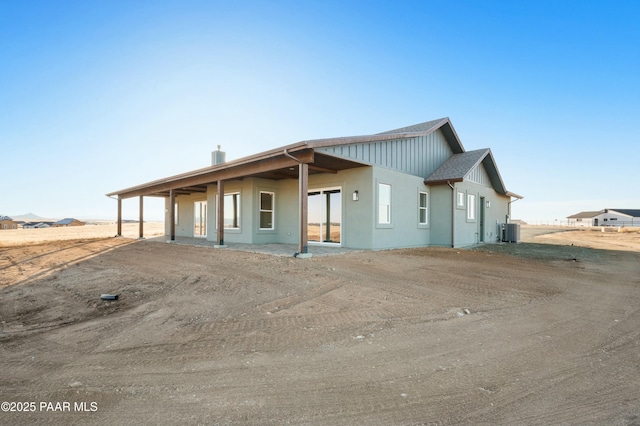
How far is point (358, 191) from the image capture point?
10.4 m

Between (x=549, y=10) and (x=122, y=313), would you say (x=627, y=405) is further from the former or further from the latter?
(x=549, y=10)

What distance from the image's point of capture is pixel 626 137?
66.6ft

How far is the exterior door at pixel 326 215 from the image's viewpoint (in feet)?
36.8

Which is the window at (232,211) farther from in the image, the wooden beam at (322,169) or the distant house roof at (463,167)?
the distant house roof at (463,167)

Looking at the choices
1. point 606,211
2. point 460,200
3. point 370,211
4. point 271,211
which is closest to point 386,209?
point 370,211

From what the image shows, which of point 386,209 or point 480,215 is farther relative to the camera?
point 480,215

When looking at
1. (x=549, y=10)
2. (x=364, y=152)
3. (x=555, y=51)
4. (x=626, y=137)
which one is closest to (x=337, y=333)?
(x=364, y=152)

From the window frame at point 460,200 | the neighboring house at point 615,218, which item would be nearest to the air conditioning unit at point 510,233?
the window frame at point 460,200

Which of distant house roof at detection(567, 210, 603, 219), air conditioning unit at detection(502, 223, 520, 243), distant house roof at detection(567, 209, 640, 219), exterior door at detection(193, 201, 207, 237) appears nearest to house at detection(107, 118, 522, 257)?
exterior door at detection(193, 201, 207, 237)

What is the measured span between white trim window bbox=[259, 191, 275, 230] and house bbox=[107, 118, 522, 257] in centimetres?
4

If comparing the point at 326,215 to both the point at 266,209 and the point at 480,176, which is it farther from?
the point at 480,176

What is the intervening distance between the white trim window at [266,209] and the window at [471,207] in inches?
361

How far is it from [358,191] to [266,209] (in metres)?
4.73

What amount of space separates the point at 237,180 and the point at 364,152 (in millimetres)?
6399
